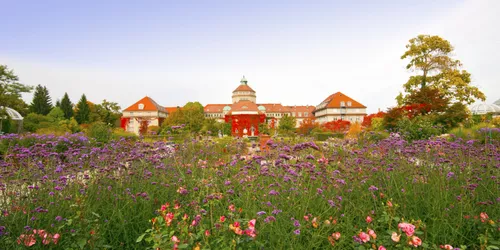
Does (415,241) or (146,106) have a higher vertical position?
(146,106)

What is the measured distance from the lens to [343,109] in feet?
229

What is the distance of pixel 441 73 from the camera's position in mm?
24781

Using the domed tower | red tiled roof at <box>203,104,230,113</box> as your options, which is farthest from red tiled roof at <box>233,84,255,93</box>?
red tiled roof at <box>203,104,230,113</box>

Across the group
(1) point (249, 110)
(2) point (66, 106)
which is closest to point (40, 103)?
(2) point (66, 106)

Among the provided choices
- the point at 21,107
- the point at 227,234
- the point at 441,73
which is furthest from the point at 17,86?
the point at 441,73

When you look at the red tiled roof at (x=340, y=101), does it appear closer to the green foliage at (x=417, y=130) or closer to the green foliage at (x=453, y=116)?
the green foliage at (x=453, y=116)

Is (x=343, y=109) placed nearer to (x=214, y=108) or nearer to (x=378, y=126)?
(x=214, y=108)

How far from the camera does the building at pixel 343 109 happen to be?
2724 inches

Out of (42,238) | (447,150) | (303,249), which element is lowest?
(303,249)

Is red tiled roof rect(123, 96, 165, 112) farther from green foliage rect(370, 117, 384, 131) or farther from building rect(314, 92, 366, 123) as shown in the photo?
green foliage rect(370, 117, 384, 131)

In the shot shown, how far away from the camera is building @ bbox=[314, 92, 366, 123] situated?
6919 centimetres

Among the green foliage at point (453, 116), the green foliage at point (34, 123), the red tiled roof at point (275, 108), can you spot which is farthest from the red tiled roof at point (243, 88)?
the green foliage at point (453, 116)

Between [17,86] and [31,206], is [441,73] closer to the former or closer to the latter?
[31,206]

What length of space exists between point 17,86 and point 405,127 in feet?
97.6
